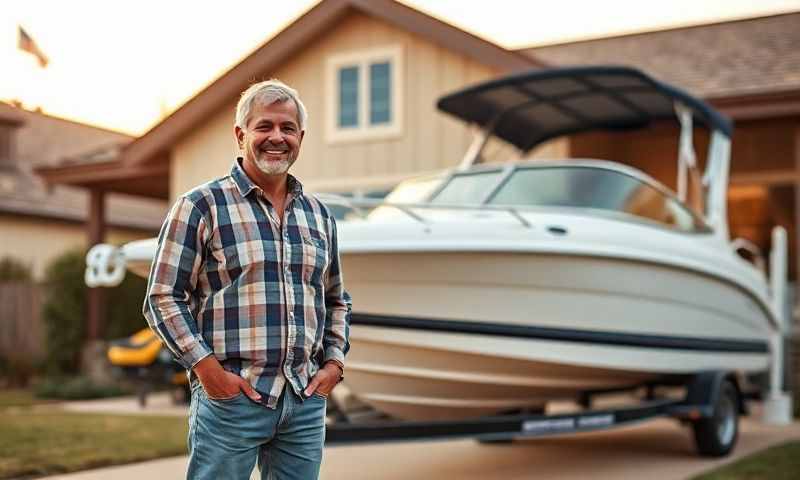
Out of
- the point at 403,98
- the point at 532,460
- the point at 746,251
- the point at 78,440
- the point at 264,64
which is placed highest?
the point at 264,64

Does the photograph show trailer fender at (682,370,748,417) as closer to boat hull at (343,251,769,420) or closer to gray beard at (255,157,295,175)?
boat hull at (343,251,769,420)

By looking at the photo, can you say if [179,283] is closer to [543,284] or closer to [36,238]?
[543,284]

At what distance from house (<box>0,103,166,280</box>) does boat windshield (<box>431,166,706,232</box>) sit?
15.2 metres

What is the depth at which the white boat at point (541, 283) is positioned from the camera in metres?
6.18

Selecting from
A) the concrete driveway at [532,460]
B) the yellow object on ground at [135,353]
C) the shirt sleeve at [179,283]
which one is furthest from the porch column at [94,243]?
the shirt sleeve at [179,283]

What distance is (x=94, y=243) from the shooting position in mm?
17422

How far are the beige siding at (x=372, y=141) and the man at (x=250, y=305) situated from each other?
1040 cm

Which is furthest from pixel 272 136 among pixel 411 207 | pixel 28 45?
pixel 28 45

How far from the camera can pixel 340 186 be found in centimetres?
1428

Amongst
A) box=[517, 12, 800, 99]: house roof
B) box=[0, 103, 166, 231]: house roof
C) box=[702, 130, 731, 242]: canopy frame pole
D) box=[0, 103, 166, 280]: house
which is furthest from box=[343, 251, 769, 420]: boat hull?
box=[0, 103, 166, 231]: house roof

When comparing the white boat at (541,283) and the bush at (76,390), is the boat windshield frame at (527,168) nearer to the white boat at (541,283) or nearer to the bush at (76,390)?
the white boat at (541,283)

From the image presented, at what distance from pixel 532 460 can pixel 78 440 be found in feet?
12.2

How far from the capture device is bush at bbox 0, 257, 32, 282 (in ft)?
65.6

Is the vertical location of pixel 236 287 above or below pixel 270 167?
below
